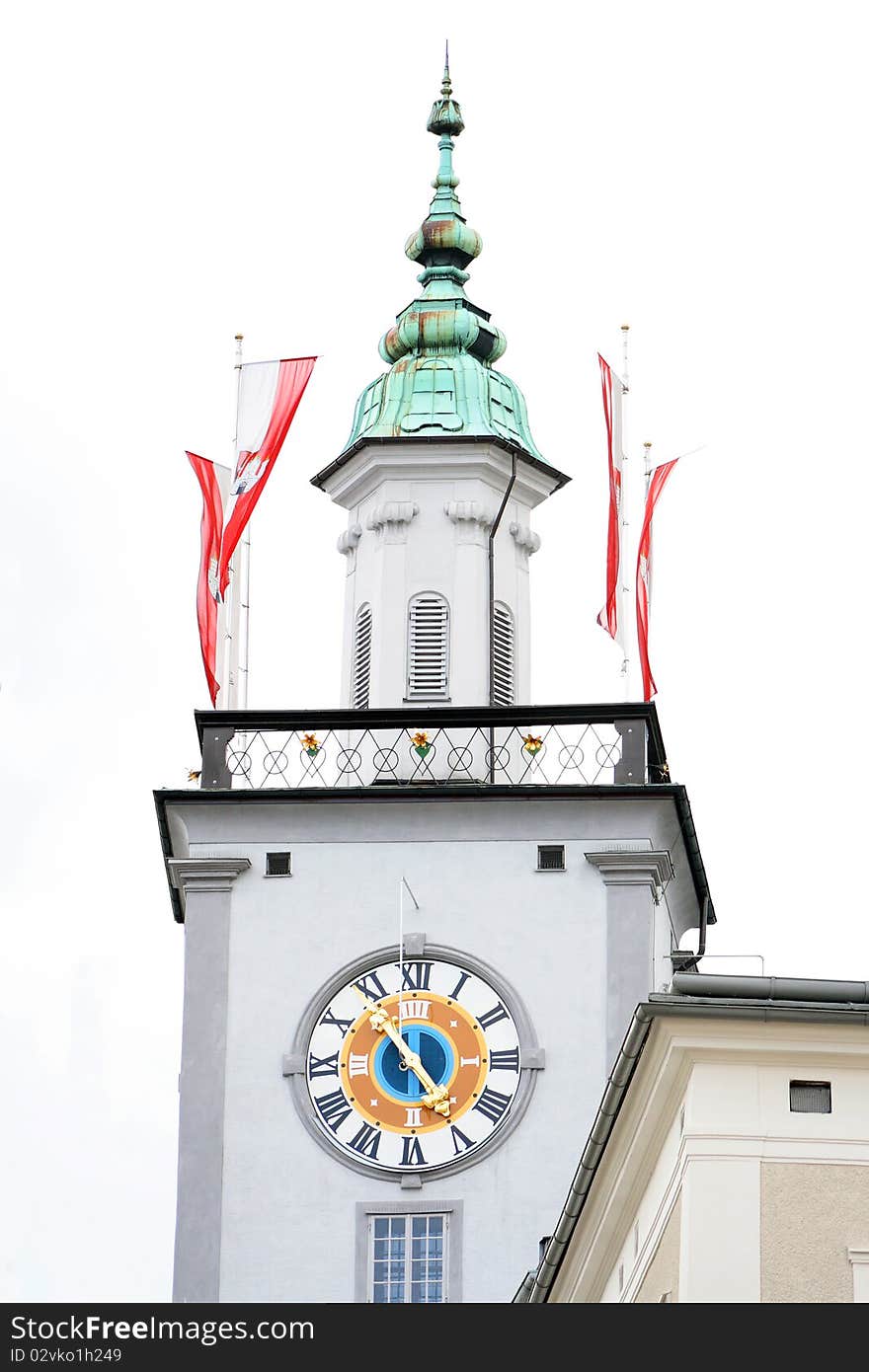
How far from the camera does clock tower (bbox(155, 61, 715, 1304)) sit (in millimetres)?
36219

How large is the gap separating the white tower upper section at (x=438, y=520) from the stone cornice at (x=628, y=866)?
2626mm

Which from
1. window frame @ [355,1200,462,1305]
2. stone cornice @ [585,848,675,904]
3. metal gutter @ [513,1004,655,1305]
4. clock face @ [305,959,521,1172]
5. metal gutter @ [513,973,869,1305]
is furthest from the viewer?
stone cornice @ [585,848,675,904]

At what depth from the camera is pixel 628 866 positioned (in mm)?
37344

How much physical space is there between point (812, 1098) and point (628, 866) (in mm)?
12565

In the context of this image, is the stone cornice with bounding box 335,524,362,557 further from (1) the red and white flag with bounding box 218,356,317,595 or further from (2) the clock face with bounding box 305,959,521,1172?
(2) the clock face with bounding box 305,959,521,1172

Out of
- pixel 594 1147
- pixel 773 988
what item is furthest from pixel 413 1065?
pixel 773 988

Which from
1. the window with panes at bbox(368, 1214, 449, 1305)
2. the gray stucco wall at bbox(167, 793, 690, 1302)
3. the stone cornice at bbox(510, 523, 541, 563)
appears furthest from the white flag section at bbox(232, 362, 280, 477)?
the window with panes at bbox(368, 1214, 449, 1305)

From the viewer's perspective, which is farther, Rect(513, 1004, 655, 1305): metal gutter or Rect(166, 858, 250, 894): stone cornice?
Rect(166, 858, 250, 894): stone cornice

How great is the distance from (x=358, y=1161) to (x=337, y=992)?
4.98 feet

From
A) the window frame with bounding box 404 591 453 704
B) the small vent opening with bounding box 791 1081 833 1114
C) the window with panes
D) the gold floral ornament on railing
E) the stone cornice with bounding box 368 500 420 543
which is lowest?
the small vent opening with bounding box 791 1081 833 1114

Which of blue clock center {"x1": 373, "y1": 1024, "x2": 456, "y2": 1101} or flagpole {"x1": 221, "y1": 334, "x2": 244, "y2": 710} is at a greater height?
flagpole {"x1": 221, "y1": 334, "x2": 244, "y2": 710}

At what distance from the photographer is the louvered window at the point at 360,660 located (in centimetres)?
3981

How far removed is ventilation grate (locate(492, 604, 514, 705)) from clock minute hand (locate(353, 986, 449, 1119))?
3728mm

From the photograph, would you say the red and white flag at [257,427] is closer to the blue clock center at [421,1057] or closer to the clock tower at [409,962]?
the clock tower at [409,962]
